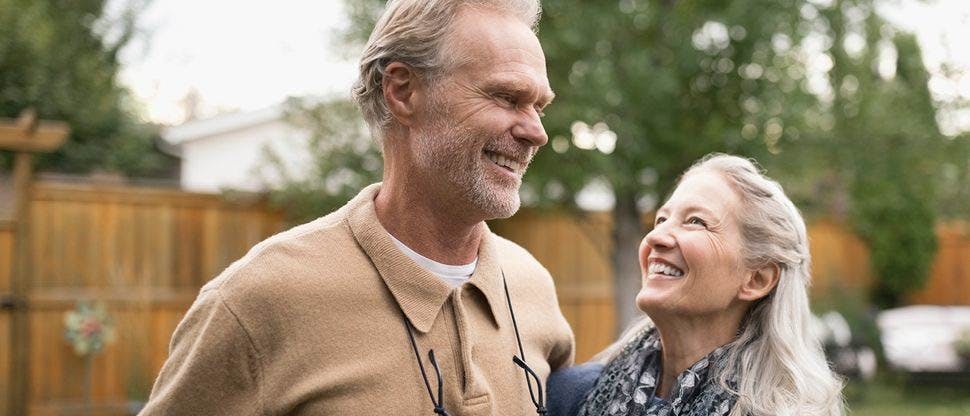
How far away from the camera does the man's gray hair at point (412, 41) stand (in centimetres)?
213

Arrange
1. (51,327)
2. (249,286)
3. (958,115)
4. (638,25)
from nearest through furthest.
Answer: (249,286) → (51,327) → (638,25) → (958,115)

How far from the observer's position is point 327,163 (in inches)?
377

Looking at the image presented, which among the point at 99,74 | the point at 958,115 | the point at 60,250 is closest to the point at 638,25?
the point at 958,115

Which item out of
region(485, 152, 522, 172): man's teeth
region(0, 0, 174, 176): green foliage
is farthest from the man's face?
region(0, 0, 174, 176): green foliage

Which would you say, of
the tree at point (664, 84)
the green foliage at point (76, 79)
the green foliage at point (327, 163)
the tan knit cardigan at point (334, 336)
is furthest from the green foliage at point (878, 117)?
the green foliage at point (76, 79)

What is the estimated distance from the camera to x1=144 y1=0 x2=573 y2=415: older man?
2.01 metres

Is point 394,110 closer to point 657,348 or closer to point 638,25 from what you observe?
point 657,348

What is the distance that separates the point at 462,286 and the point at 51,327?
6700 millimetres

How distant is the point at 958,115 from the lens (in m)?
9.38

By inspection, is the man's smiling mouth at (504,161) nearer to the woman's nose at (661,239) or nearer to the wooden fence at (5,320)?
the woman's nose at (661,239)

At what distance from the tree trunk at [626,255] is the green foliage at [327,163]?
2.23 meters

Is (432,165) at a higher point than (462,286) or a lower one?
higher

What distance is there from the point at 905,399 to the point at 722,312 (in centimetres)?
1046

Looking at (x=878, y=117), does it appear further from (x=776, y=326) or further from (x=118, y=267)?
(x=776, y=326)
